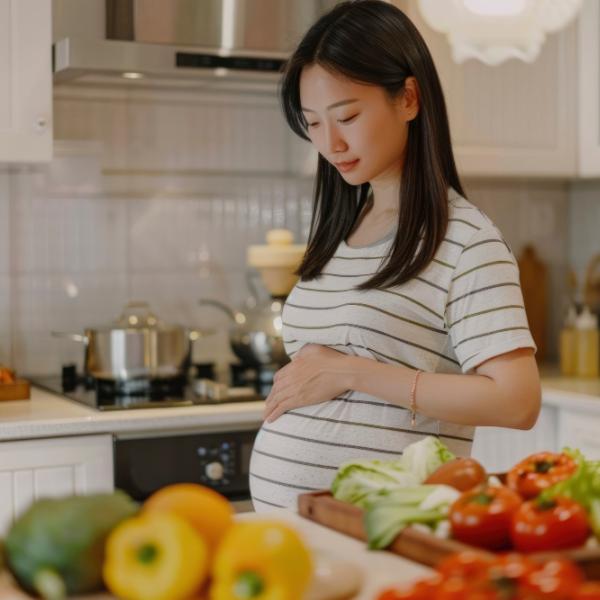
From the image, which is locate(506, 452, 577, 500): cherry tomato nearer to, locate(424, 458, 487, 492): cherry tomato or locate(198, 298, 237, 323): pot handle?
locate(424, 458, 487, 492): cherry tomato

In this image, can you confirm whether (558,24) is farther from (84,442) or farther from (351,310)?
(84,442)

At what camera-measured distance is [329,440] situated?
5.80 ft

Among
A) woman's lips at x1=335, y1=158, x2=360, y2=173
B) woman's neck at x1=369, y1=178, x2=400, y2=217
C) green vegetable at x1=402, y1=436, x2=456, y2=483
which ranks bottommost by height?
green vegetable at x1=402, y1=436, x2=456, y2=483

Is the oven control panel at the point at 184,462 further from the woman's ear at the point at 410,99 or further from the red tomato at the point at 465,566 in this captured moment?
the red tomato at the point at 465,566

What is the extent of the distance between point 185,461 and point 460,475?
1.31m

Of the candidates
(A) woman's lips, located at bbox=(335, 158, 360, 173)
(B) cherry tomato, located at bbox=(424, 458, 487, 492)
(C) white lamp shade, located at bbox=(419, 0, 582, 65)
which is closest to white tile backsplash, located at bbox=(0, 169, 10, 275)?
(C) white lamp shade, located at bbox=(419, 0, 582, 65)

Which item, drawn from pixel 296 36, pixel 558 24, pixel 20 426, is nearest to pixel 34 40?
pixel 296 36

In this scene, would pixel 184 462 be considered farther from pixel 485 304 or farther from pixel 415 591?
pixel 415 591

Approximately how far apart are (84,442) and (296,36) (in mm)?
1140

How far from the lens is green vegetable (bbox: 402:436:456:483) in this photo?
1.35m

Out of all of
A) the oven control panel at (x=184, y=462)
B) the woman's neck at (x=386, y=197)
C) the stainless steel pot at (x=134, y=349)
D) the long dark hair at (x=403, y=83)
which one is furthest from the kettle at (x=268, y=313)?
the long dark hair at (x=403, y=83)

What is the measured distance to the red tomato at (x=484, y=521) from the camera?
3.69 ft

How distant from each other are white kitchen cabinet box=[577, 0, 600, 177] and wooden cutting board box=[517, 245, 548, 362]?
44cm

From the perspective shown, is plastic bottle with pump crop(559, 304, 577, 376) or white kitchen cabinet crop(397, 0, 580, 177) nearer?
white kitchen cabinet crop(397, 0, 580, 177)
